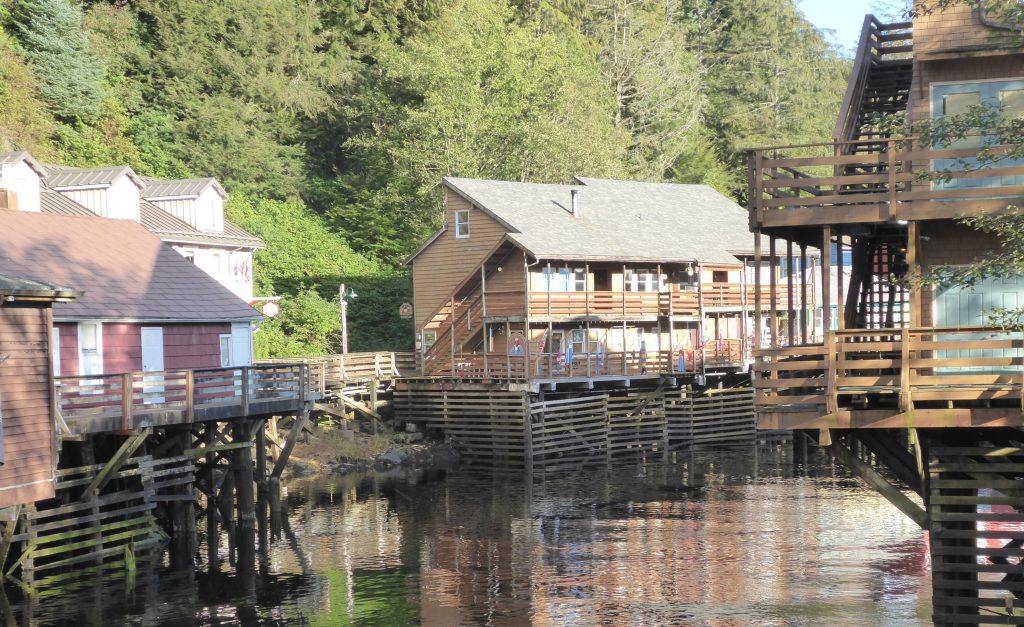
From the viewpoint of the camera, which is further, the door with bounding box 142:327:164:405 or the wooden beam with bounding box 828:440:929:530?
the door with bounding box 142:327:164:405

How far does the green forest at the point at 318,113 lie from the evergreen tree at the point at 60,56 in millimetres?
89

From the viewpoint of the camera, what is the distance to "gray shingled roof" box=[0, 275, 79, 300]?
20.8 meters

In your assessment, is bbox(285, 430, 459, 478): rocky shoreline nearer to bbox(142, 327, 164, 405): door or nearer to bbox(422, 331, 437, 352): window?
bbox(422, 331, 437, 352): window

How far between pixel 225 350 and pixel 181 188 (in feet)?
44.2

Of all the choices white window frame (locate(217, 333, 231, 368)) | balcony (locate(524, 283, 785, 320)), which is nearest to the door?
white window frame (locate(217, 333, 231, 368))

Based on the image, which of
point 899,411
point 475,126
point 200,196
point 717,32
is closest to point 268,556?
point 899,411

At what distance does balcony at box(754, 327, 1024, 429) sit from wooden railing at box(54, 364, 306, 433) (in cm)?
1416

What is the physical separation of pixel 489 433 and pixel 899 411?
28161mm

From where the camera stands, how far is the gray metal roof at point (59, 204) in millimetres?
39322

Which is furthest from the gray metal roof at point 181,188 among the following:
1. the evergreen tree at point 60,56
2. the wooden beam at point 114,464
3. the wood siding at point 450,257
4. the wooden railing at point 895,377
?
the wooden railing at point 895,377

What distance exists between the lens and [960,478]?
1694cm

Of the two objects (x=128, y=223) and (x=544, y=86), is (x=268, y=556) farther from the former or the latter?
(x=544, y=86)

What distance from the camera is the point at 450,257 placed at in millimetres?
48969

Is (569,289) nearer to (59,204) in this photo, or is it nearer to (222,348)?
(222,348)
